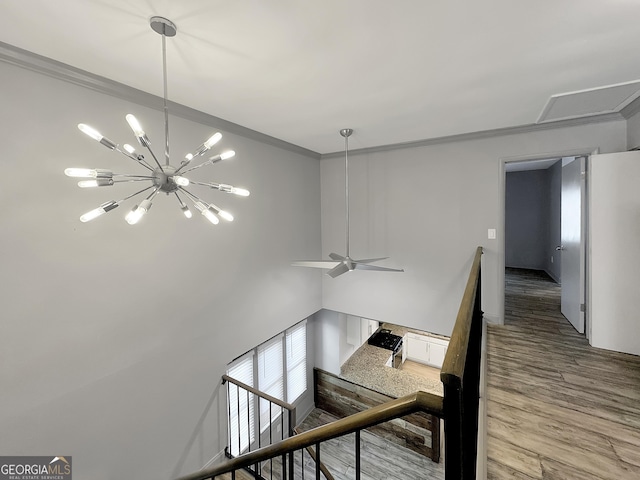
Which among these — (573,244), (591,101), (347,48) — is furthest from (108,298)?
(573,244)

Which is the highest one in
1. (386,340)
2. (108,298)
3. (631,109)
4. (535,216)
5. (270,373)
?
(631,109)

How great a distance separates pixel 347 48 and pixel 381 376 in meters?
7.23

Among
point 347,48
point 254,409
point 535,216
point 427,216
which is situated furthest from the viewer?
point 535,216

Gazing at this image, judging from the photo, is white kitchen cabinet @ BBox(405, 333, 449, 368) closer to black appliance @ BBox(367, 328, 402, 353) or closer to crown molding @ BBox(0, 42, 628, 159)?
black appliance @ BBox(367, 328, 402, 353)

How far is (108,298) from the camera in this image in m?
2.47

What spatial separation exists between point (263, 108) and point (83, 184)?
2041 millimetres

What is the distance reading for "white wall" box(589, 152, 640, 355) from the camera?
2.67 metres

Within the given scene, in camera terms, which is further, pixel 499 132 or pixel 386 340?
pixel 386 340

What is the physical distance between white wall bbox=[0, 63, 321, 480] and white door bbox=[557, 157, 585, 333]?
13.4 feet

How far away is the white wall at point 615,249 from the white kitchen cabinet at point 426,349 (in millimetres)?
5283

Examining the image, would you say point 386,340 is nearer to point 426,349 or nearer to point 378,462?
point 426,349

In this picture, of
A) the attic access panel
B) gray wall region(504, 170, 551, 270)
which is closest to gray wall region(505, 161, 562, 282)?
gray wall region(504, 170, 551, 270)

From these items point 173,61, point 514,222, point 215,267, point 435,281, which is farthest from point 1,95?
point 514,222

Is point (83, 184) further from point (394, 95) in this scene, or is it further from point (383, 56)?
point (394, 95)
